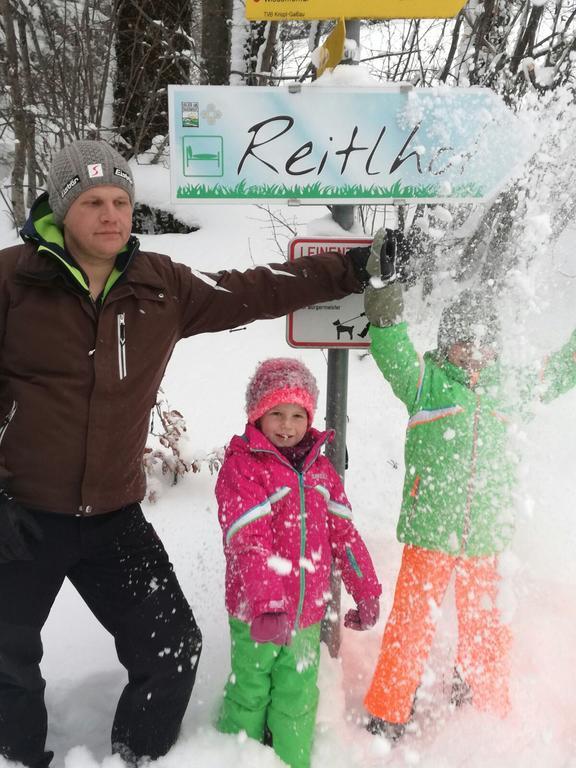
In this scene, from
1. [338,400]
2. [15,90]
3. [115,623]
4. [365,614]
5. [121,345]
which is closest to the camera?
[121,345]

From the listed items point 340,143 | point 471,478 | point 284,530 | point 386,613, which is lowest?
point 386,613

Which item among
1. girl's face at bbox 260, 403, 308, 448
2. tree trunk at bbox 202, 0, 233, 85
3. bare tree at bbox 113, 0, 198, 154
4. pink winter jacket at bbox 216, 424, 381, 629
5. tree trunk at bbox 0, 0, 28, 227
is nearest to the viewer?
pink winter jacket at bbox 216, 424, 381, 629

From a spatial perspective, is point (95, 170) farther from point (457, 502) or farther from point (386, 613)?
point (386, 613)

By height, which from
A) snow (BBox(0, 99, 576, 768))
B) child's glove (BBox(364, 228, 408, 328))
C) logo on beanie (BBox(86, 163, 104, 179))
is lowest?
snow (BBox(0, 99, 576, 768))

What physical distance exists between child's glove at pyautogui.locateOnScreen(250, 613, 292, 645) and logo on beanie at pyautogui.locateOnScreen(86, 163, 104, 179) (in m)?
1.37

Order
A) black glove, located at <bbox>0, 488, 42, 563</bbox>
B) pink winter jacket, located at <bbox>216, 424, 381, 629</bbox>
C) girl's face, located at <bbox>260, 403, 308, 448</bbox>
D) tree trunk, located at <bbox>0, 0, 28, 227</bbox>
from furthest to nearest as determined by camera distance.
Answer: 1. tree trunk, located at <bbox>0, 0, 28, 227</bbox>
2. girl's face, located at <bbox>260, 403, 308, 448</bbox>
3. pink winter jacket, located at <bbox>216, 424, 381, 629</bbox>
4. black glove, located at <bbox>0, 488, 42, 563</bbox>

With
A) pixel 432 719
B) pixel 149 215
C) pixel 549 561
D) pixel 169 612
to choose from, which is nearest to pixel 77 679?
pixel 169 612

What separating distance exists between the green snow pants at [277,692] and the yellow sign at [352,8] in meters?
1.90

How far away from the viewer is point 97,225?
182 centimetres

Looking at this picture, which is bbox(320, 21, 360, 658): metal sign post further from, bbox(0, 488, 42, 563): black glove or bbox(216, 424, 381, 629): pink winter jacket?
bbox(0, 488, 42, 563): black glove

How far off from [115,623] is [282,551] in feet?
1.89

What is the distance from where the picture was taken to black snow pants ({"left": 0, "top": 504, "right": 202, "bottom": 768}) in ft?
6.17

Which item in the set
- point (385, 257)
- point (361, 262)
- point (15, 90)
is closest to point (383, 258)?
point (385, 257)

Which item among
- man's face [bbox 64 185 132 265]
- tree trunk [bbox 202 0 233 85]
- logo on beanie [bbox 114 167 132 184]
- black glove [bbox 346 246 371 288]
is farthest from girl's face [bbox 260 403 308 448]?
tree trunk [bbox 202 0 233 85]
